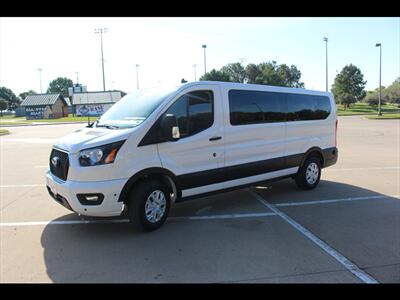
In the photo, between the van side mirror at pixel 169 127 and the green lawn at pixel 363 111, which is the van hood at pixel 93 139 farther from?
the green lawn at pixel 363 111

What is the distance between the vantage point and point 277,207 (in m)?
6.57

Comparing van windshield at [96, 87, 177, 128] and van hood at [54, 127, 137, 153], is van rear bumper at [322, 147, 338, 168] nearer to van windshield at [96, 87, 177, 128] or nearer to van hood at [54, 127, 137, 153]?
van windshield at [96, 87, 177, 128]

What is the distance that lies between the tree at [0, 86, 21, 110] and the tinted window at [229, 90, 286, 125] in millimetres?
134204

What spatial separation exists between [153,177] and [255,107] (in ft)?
8.06

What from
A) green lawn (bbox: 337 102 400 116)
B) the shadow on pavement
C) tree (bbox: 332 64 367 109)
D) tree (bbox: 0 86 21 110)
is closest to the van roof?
the shadow on pavement

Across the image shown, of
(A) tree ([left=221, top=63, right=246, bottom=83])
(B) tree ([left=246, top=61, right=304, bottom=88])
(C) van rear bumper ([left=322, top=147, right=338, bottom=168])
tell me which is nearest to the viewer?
(C) van rear bumper ([left=322, top=147, right=338, bottom=168])

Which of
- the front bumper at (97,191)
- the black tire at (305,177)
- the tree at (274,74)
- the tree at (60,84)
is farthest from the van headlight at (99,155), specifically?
the tree at (60,84)

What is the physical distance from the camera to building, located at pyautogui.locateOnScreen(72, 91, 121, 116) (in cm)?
7606

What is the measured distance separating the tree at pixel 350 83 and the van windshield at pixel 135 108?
83732 mm

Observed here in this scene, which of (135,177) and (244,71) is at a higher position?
(244,71)

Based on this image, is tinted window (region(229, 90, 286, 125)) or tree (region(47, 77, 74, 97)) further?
tree (region(47, 77, 74, 97))
